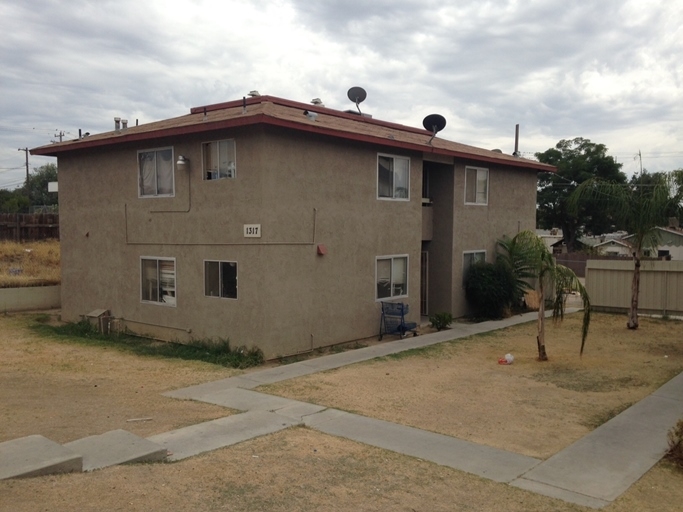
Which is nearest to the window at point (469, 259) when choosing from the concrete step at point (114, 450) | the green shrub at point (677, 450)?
the green shrub at point (677, 450)

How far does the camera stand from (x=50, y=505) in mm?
5355

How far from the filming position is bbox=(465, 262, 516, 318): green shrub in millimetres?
19500

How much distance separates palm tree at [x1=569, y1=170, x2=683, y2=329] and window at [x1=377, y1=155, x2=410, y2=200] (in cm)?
446

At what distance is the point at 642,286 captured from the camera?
21375 millimetres

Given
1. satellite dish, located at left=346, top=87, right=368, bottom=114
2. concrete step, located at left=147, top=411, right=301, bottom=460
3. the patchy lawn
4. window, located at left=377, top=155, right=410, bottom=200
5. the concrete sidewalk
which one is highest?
satellite dish, located at left=346, top=87, right=368, bottom=114

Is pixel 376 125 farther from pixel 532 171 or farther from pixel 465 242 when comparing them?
pixel 532 171

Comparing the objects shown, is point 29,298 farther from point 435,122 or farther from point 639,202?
point 639,202

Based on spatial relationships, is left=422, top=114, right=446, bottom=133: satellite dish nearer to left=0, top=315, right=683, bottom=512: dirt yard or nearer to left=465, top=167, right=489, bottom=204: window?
left=465, top=167, right=489, bottom=204: window

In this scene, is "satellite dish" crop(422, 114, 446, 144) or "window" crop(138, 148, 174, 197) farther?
"satellite dish" crop(422, 114, 446, 144)

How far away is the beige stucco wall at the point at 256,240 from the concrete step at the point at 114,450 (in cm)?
603

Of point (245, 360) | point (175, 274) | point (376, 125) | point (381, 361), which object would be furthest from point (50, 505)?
point (376, 125)

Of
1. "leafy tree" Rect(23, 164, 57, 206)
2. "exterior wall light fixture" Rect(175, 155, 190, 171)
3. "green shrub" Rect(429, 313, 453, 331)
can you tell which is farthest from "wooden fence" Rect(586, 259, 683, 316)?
"leafy tree" Rect(23, 164, 57, 206)

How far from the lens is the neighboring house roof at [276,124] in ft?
43.4

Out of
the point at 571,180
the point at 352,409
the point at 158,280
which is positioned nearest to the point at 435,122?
the point at 158,280
